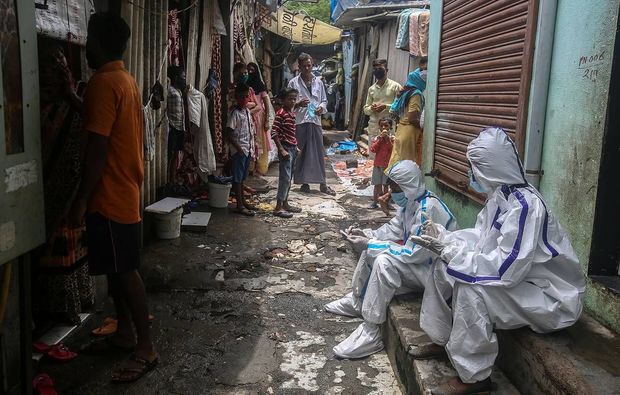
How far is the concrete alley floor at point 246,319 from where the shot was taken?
3.25 m

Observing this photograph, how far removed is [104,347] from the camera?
3.42 metres

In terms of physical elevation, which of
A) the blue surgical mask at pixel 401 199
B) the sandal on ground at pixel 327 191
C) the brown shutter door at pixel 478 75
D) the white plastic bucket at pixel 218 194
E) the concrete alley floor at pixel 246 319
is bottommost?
the concrete alley floor at pixel 246 319

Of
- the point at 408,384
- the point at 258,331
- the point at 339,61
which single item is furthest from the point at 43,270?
the point at 339,61

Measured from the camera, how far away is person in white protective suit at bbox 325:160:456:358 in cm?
362

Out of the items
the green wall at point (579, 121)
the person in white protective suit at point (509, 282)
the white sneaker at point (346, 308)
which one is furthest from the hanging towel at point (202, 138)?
the person in white protective suit at point (509, 282)

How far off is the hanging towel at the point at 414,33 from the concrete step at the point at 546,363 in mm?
7125

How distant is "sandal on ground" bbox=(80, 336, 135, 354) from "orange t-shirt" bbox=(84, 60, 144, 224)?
92 centimetres

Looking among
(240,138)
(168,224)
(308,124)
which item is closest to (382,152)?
(308,124)

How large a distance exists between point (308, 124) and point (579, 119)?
18.4ft

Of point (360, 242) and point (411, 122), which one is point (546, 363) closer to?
point (360, 242)

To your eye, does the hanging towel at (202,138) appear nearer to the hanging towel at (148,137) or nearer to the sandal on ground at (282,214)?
the sandal on ground at (282,214)

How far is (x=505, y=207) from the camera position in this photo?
9.10 ft

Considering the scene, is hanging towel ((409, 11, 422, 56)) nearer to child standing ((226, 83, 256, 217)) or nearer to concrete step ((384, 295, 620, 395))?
Answer: child standing ((226, 83, 256, 217))

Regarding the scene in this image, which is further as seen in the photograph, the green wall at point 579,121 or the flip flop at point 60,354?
the flip flop at point 60,354
